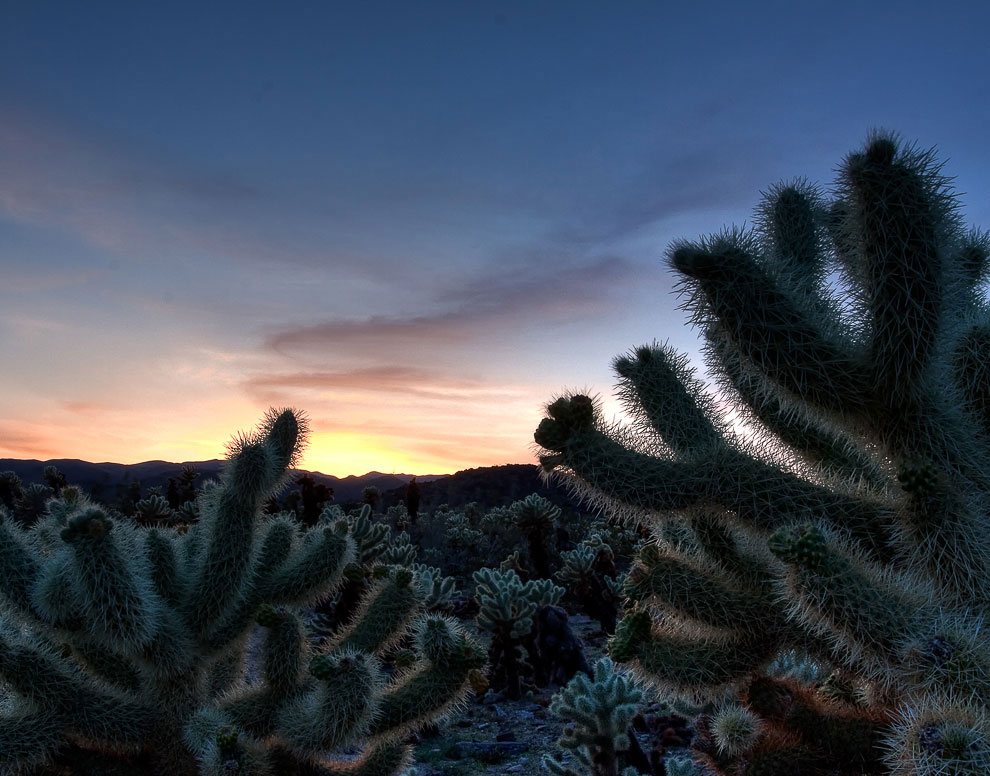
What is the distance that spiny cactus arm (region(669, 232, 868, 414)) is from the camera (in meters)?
3.23

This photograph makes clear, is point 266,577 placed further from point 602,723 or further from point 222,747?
point 602,723

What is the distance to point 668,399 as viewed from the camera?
448 centimetres

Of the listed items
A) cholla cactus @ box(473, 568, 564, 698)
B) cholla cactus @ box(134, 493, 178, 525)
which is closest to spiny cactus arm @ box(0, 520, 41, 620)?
cholla cactus @ box(473, 568, 564, 698)

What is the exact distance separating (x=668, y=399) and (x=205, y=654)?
369 centimetres

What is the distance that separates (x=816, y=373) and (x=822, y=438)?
111 centimetres

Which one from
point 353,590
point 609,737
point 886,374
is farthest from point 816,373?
point 353,590

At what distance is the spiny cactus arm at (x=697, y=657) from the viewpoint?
3887 mm

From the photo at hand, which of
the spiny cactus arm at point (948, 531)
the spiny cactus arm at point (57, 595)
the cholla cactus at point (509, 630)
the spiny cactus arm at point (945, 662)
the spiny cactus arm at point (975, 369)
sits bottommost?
the cholla cactus at point (509, 630)

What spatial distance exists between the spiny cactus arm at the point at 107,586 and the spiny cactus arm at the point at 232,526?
18.2 inches

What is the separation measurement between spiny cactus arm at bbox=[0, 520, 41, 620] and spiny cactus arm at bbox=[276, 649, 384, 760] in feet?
6.65

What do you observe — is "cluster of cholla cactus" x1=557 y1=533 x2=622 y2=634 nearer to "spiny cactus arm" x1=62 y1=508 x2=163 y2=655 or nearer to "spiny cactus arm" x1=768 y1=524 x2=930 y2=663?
"spiny cactus arm" x1=62 y1=508 x2=163 y2=655

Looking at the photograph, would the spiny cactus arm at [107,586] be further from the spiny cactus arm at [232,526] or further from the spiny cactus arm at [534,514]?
the spiny cactus arm at [534,514]

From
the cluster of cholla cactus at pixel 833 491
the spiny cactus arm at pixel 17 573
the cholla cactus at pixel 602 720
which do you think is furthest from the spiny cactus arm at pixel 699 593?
the spiny cactus arm at pixel 17 573

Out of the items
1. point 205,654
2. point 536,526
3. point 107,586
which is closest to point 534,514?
point 536,526
